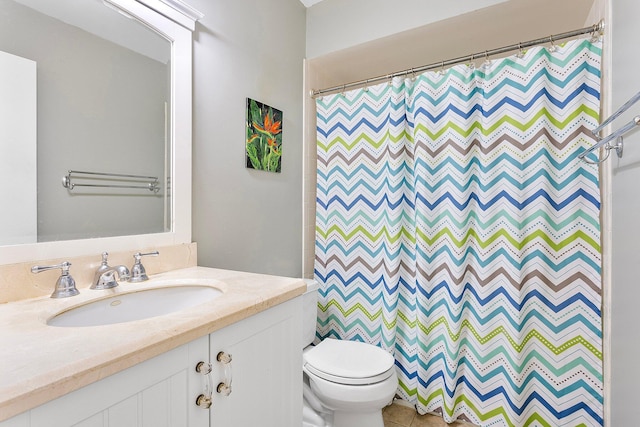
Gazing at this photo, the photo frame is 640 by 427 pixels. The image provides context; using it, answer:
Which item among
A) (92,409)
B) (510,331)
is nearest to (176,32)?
(92,409)

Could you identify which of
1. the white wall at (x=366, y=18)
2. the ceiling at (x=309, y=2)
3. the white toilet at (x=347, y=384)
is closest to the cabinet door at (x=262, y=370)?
the white toilet at (x=347, y=384)

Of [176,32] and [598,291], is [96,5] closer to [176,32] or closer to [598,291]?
[176,32]

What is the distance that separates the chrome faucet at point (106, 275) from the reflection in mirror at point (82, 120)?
0.44 feet

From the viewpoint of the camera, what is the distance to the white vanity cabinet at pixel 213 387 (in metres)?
0.55

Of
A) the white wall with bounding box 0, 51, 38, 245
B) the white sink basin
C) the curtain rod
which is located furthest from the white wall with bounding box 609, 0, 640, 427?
the white wall with bounding box 0, 51, 38, 245

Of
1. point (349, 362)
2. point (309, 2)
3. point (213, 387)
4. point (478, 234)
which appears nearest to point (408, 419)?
point (349, 362)

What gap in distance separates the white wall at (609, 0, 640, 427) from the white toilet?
0.85 metres

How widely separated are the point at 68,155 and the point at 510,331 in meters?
2.01

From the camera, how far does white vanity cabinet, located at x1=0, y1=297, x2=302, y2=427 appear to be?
545 mm

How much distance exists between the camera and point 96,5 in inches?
43.3

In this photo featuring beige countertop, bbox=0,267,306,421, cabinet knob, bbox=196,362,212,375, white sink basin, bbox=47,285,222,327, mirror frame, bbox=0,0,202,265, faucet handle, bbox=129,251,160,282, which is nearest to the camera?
beige countertop, bbox=0,267,306,421

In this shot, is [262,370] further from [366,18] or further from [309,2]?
[309,2]

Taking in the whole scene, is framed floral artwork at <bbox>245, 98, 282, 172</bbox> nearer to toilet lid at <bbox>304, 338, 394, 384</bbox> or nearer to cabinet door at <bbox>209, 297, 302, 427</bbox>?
cabinet door at <bbox>209, 297, 302, 427</bbox>

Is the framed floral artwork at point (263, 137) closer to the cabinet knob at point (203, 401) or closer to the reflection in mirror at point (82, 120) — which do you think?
the reflection in mirror at point (82, 120)
